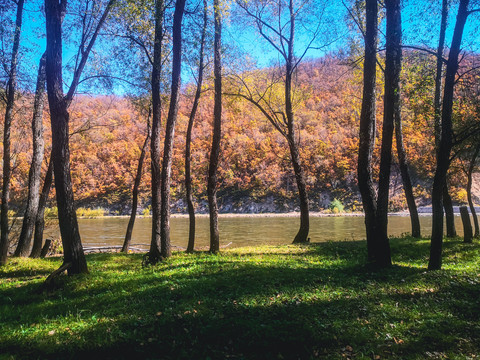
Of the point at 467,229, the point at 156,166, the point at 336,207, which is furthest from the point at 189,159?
the point at 336,207

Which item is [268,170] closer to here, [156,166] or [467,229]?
[467,229]

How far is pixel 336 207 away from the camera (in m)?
65.6

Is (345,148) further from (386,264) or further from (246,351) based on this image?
(246,351)

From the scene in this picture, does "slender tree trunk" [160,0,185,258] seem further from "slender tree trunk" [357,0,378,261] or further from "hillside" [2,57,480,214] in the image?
"hillside" [2,57,480,214]

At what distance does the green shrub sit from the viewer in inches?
2549

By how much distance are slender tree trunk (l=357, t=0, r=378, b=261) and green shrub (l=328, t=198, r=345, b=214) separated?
59374 millimetres

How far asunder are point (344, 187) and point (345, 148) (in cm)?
1119

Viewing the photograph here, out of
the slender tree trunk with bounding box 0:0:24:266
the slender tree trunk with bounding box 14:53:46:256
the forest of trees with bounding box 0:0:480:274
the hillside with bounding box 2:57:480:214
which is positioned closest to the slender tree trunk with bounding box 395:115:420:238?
the forest of trees with bounding box 0:0:480:274

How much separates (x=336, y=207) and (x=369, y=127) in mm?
60834

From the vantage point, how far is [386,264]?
820 cm

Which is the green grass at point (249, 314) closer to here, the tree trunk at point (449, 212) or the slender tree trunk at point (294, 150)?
the tree trunk at point (449, 212)

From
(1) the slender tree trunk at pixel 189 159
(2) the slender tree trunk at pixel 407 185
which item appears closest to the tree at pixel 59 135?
(1) the slender tree trunk at pixel 189 159

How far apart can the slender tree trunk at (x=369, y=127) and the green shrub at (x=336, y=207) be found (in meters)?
59.4

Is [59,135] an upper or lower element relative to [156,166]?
upper
